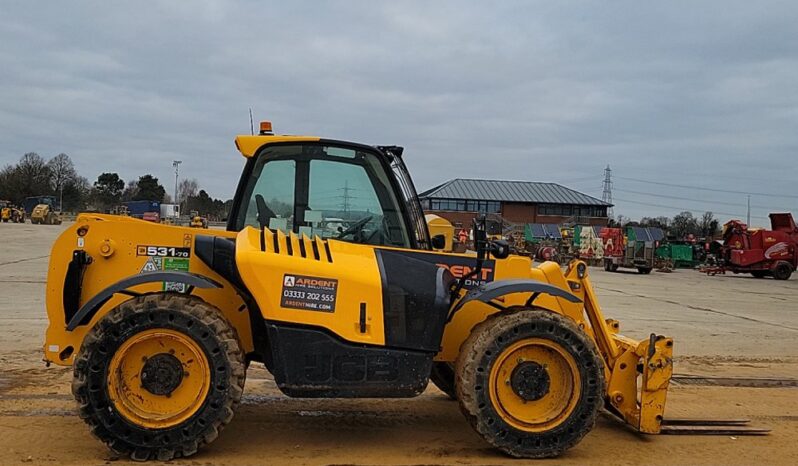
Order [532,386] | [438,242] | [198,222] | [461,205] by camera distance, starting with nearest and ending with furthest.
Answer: [532,386] → [438,242] → [198,222] → [461,205]

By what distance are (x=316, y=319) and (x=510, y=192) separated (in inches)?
2901

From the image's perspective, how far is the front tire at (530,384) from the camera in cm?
445

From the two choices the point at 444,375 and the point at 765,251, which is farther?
the point at 765,251

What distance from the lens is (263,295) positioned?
14.1 feet

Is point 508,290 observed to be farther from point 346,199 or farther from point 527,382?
point 346,199

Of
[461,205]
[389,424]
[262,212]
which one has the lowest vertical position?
[389,424]

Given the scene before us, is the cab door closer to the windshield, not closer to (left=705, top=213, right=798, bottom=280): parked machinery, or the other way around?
the windshield

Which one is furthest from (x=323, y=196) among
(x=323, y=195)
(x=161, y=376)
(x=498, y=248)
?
(x=161, y=376)

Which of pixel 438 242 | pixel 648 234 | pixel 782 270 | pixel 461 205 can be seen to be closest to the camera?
pixel 438 242

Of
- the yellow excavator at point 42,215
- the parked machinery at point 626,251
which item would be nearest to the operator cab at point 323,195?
the parked machinery at point 626,251

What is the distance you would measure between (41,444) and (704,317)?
12942mm

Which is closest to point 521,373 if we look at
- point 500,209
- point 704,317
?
point 704,317

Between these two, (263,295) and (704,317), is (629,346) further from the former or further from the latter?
(704,317)

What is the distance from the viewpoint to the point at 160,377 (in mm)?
4297
